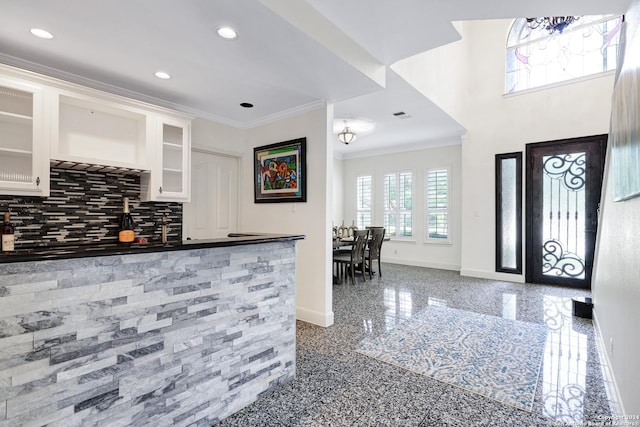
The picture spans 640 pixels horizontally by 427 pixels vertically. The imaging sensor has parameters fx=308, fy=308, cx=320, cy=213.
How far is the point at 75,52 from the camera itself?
2.36m

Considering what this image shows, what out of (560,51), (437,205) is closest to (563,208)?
(437,205)

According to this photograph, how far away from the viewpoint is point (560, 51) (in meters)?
5.23

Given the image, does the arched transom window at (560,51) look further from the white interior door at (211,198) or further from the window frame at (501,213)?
the white interior door at (211,198)

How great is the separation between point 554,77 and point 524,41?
36.6 inches

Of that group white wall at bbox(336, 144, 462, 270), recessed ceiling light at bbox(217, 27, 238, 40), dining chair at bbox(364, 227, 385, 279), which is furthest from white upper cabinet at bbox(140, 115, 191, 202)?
white wall at bbox(336, 144, 462, 270)

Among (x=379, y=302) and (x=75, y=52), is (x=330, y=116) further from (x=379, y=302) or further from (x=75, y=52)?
(x=379, y=302)

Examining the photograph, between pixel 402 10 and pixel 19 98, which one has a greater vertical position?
pixel 402 10

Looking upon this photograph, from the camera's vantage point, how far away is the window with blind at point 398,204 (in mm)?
7242

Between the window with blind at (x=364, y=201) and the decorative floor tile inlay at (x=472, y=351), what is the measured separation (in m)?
4.40

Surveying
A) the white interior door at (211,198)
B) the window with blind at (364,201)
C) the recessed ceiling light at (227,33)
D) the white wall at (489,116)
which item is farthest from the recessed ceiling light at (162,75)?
the window with blind at (364,201)

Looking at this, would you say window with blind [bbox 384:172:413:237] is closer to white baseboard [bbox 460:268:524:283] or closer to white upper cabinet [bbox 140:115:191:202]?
white baseboard [bbox 460:268:524:283]

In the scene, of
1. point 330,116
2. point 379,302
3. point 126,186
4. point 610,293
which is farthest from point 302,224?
point 610,293

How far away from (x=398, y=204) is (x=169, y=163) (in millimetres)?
5371

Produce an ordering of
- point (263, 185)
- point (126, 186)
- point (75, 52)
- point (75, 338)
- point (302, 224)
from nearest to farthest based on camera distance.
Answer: point (75, 338), point (75, 52), point (126, 186), point (302, 224), point (263, 185)
